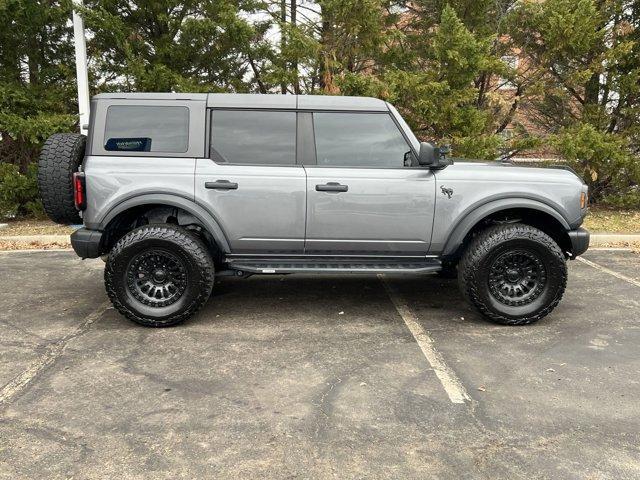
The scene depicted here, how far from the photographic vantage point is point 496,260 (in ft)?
14.7

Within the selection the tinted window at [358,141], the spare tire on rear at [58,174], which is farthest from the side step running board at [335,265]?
the spare tire on rear at [58,174]

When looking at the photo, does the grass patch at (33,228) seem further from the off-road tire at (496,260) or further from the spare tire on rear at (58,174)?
the off-road tire at (496,260)

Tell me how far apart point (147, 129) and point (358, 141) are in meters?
1.76

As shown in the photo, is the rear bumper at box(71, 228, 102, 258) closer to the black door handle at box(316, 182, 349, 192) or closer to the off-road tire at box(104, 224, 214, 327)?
the off-road tire at box(104, 224, 214, 327)

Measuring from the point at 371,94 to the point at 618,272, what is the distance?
167 inches

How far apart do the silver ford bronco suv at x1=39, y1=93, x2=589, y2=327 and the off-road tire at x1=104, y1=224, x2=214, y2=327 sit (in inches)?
0.5

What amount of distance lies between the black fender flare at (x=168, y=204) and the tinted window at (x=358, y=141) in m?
1.06

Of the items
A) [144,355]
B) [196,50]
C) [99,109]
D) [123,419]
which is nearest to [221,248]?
[144,355]

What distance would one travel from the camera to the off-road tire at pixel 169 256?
432 cm

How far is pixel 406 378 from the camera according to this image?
3555 millimetres

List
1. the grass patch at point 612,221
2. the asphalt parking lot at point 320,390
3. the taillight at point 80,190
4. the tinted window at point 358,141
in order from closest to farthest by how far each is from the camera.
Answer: the asphalt parking lot at point 320,390
the taillight at point 80,190
the tinted window at point 358,141
the grass patch at point 612,221

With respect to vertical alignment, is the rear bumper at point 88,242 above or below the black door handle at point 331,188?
below

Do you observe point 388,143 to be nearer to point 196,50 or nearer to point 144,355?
point 144,355

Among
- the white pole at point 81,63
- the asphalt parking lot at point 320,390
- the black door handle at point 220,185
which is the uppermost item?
the white pole at point 81,63
